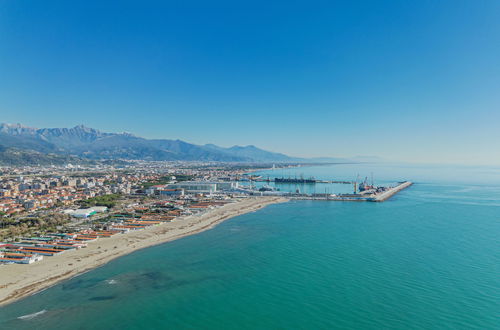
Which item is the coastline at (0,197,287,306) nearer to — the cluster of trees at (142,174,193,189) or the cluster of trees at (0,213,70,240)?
the cluster of trees at (0,213,70,240)

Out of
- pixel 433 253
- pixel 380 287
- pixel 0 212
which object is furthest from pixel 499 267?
pixel 0 212

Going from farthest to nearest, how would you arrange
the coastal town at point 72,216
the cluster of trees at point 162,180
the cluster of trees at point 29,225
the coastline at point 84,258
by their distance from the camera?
1. the cluster of trees at point 162,180
2. the cluster of trees at point 29,225
3. the coastal town at point 72,216
4. the coastline at point 84,258

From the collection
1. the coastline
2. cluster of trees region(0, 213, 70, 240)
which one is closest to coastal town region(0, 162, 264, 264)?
cluster of trees region(0, 213, 70, 240)

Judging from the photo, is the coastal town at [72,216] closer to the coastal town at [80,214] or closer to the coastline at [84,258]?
the coastal town at [80,214]

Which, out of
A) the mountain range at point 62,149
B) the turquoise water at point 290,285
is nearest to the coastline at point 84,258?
the turquoise water at point 290,285

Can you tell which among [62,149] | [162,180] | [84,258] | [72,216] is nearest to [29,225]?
[72,216]

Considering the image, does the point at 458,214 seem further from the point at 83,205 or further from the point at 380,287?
the point at 83,205

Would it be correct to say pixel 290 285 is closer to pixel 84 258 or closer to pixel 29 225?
pixel 84 258
